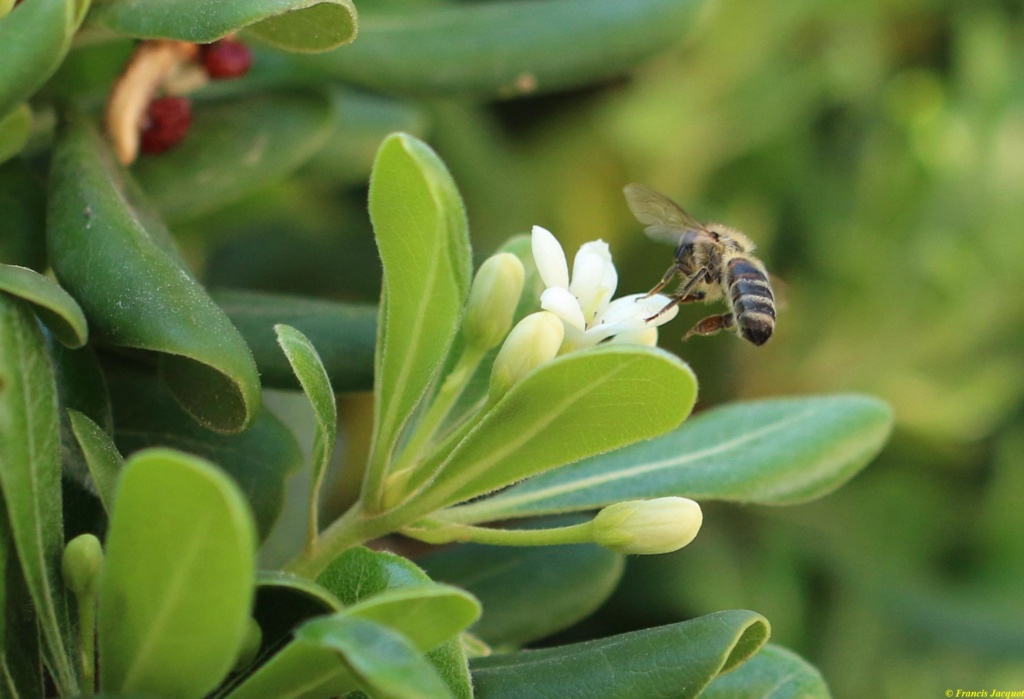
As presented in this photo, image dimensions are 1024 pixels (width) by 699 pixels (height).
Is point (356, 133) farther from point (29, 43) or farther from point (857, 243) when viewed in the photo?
point (857, 243)

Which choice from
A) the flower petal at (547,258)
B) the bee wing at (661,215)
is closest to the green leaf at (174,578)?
the flower petal at (547,258)

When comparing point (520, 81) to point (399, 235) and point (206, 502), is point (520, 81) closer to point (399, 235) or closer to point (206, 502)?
point (399, 235)

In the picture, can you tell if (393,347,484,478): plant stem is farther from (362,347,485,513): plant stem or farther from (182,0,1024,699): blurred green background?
(182,0,1024,699): blurred green background

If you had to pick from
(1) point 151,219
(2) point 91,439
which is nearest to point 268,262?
(1) point 151,219

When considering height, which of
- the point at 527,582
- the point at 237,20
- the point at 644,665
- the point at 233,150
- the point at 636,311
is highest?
the point at 237,20

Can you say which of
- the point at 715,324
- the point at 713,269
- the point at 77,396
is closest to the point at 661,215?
the point at 713,269
